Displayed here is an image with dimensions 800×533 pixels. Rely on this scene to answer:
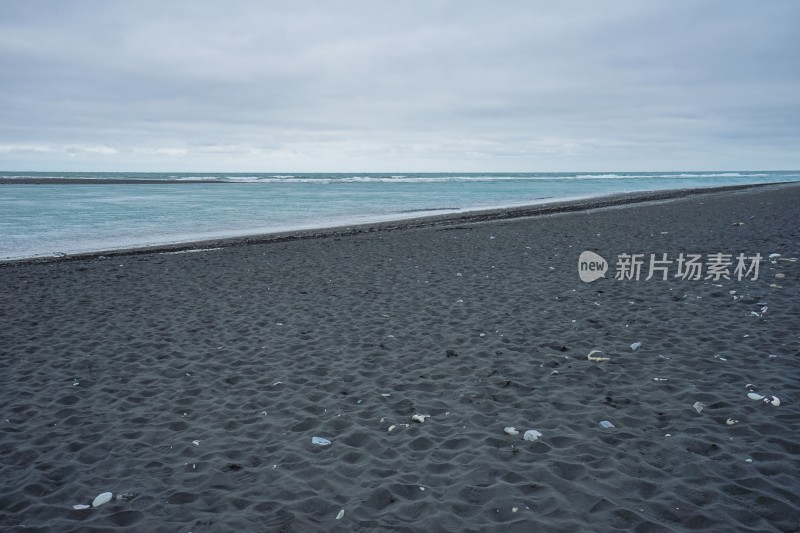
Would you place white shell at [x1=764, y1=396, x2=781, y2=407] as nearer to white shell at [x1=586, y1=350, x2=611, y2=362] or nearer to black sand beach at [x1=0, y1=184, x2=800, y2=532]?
black sand beach at [x1=0, y1=184, x2=800, y2=532]

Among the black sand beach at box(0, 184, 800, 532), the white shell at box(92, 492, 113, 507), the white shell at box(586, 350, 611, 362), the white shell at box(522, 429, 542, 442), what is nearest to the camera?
the black sand beach at box(0, 184, 800, 532)

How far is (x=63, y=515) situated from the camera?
505 centimetres

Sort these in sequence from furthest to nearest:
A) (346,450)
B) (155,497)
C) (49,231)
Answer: (49,231) → (346,450) → (155,497)

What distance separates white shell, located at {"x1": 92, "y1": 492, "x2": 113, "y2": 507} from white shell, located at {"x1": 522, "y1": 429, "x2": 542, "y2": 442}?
489 cm

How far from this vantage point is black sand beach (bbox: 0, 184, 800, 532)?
5.01 meters

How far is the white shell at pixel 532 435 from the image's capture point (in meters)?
6.11

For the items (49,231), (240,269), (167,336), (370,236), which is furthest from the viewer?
(49,231)

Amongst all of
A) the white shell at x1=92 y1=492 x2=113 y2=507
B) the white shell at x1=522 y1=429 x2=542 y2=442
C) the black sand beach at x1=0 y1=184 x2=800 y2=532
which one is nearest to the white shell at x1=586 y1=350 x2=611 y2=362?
the black sand beach at x1=0 y1=184 x2=800 y2=532

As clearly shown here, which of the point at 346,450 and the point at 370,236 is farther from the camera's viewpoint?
→ the point at 370,236

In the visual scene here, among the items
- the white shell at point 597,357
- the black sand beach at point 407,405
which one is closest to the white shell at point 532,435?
the black sand beach at point 407,405

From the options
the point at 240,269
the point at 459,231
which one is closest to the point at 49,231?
the point at 240,269

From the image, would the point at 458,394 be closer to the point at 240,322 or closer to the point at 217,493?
the point at 217,493

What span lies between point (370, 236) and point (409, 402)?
1849 cm

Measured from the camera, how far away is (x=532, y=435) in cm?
615
